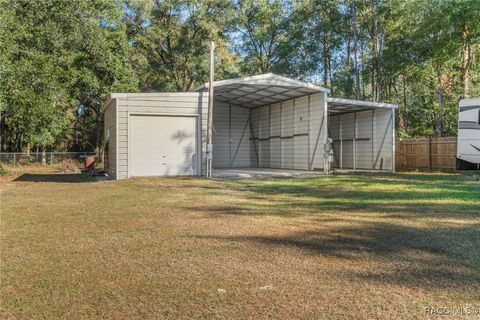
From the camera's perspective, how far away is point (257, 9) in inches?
1080

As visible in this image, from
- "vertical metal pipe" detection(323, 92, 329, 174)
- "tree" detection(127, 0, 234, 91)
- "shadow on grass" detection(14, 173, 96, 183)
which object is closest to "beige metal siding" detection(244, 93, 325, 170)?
"vertical metal pipe" detection(323, 92, 329, 174)

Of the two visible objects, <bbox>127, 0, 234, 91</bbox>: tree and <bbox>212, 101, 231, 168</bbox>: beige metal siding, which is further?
<bbox>127, 0, 234, 91</bbox>: tree

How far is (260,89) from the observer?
1584 centimetres

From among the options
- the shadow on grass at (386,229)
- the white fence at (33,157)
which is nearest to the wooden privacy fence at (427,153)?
the shadow on grass at (386,229)

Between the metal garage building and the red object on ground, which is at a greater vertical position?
the metal garage building

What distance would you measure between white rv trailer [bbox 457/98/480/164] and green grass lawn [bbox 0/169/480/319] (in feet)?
29.6

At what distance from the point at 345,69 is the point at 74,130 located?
829 inches

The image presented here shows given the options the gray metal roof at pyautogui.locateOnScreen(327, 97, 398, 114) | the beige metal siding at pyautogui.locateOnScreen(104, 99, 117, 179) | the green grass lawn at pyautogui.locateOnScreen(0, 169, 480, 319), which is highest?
the gray metal roof at pyautogui.locateOnScreen(327, 97, 398, 114)

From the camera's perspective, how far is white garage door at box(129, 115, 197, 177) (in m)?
12.4

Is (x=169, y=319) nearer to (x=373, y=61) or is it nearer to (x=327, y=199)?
(x=327, y=199)

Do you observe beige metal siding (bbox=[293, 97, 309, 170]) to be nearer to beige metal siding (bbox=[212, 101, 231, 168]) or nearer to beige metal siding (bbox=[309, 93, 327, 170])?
beige metal siding (bbox=[309, 93, 327, 170])

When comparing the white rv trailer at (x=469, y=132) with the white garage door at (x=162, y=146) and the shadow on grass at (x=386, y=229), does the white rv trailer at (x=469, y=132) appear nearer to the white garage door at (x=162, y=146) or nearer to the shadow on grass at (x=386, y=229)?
the shadow on grass at (x=386, y=229)

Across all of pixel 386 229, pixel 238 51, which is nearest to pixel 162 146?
pixel 386 229

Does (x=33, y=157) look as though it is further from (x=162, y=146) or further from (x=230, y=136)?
(x=162, y=146)
